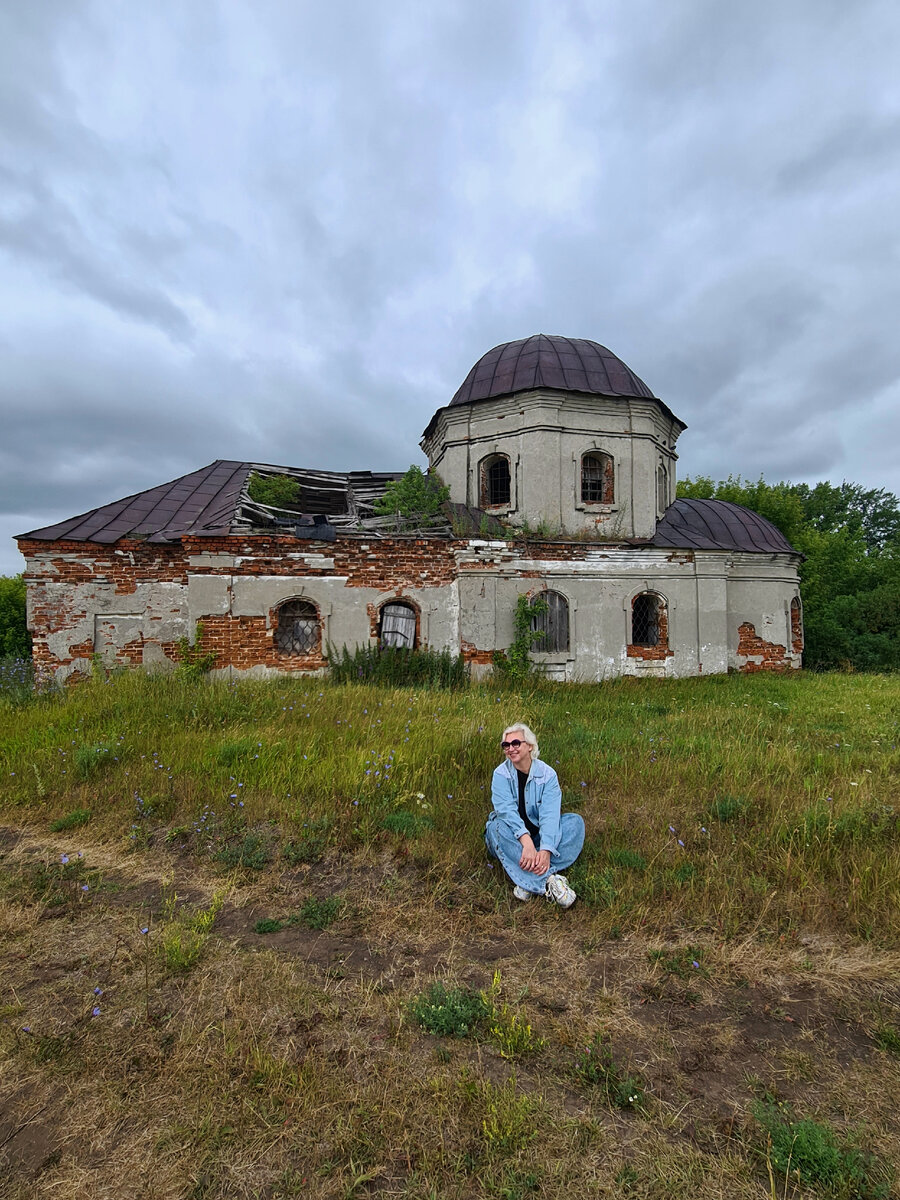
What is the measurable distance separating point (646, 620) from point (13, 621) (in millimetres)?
27342

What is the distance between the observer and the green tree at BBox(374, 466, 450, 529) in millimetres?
12781

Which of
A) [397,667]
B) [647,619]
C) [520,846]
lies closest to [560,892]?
[520,846]

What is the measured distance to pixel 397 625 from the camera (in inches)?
480

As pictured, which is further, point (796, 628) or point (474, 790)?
point (796, 628)

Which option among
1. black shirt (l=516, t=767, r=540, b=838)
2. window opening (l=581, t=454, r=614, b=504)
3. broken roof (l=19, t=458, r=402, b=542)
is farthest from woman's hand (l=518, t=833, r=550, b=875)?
window opening (l=581, t=454, r=614, b=504)

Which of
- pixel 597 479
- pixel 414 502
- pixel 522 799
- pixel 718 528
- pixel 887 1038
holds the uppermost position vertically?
pixel 597 479

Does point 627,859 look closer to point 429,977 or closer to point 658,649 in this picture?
point 429,977

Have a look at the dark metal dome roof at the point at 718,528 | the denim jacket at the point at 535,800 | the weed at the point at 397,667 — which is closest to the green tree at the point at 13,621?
the weed at the point at 397,667

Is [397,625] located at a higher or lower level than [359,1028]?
higher

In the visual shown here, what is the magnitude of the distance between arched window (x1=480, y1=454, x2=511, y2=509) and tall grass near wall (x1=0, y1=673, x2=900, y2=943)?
286 inches

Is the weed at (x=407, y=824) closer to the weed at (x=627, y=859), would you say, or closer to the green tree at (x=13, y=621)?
the weed at (x=627, y=859)

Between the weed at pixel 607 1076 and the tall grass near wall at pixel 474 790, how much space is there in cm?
102

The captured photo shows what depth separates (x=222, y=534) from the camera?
1116 cm

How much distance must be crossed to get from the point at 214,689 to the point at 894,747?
929cm
